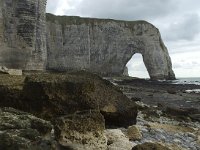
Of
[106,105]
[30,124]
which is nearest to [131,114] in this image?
[106,105]

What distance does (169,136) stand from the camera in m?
10.9

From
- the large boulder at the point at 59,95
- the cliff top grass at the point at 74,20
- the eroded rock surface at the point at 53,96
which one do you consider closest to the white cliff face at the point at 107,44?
the cliff top grass at the point at 74,20

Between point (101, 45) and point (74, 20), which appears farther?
point (101, 45)

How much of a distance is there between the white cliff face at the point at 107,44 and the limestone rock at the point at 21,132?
6770cm

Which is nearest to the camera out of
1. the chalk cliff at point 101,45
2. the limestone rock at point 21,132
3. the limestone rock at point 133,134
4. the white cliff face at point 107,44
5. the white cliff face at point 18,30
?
the limestone rock at point 21,132

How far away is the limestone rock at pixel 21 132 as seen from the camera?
5.82 metres

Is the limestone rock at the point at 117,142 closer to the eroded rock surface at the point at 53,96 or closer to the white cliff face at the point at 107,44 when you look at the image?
the eroded rock surface at the point at 53,96

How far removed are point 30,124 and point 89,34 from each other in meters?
73.9

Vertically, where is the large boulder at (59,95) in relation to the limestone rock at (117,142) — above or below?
above

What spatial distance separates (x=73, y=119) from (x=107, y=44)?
3012 inches

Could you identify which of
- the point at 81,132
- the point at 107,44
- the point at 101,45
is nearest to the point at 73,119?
the point at 81,132

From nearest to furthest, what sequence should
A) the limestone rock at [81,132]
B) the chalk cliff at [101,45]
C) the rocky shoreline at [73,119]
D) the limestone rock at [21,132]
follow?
the limestone rock at [21,132] → the rocky shoreline at [73,119] → the limestone rock at [81,132] → the chalk cliff at [101,45]

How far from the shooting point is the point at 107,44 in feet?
275

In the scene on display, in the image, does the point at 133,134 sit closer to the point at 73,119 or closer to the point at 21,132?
the point at 73,119
